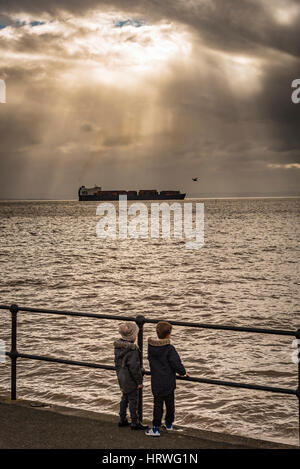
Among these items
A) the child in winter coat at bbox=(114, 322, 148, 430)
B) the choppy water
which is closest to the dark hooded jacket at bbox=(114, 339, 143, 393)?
the child in winter coat at bbox=(114, 322, 148, 430)

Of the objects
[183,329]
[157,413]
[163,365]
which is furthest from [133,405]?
Result: [183,329]

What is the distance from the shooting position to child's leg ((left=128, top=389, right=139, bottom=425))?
455 cm

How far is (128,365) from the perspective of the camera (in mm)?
4609

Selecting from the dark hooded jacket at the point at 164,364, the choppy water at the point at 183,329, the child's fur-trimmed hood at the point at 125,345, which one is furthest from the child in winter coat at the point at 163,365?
the choppy water at the point at 183,329

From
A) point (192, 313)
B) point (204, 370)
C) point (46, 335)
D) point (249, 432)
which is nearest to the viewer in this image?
point (249, 432)

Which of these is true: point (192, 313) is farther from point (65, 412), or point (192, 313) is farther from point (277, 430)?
point (65, 412)

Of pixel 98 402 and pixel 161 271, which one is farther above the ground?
pixel 161 271

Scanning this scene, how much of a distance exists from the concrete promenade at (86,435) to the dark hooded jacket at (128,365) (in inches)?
16.0

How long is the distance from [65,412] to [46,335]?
7.82 m

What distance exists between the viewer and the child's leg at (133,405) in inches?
179

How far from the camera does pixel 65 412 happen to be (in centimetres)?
495

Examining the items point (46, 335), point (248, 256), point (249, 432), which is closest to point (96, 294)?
point (46, 335)

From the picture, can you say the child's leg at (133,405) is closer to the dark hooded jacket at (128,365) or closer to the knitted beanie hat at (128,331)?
the dark hooded jacket at (128,365)

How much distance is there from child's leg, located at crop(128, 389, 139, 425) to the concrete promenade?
4.1 inches
